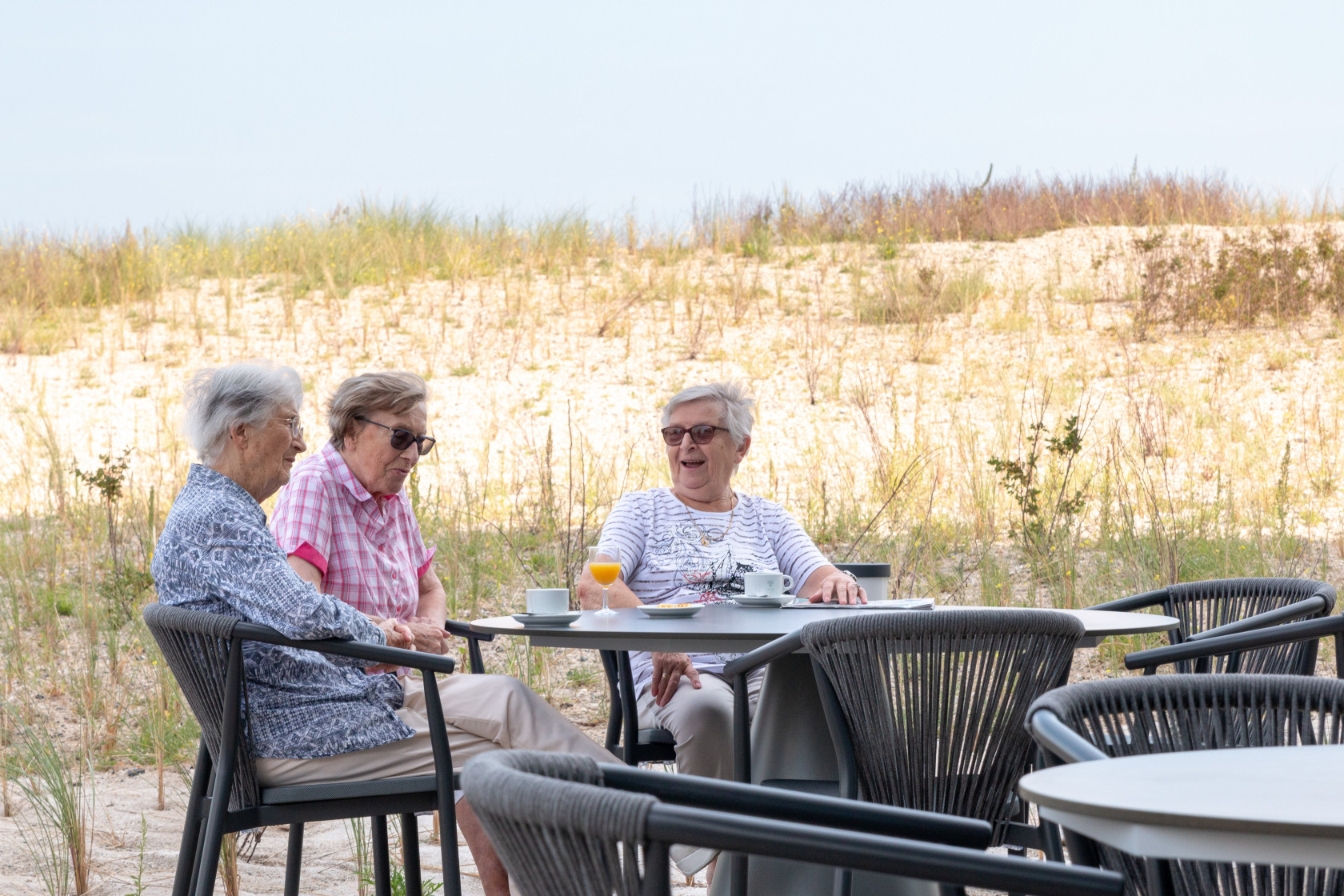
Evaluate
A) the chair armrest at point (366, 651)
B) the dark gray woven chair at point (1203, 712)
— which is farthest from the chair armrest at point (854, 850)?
the chair armrest at point (366, 651)

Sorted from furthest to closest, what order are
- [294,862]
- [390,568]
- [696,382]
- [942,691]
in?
[696,382] < [390,568] < [294,862] < [942,691]

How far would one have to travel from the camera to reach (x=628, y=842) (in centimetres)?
106

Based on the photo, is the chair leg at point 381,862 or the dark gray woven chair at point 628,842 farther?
the chair leg at point 381,862

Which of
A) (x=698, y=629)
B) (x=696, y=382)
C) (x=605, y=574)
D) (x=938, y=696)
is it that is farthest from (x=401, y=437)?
(x=696, y=382)

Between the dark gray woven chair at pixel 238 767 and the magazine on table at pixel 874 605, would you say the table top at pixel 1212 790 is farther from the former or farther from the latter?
the magazine on table at pixel 874 605

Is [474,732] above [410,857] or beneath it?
above

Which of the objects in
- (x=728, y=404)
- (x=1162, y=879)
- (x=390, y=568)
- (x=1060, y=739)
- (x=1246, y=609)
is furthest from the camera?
(x=728, y=404)

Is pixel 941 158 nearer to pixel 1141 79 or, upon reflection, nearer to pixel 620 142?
pixel 1141 79

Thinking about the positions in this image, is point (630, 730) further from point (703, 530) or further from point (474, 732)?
point (703, 530)

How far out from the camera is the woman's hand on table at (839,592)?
3.42 meters

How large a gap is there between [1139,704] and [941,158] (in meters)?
17.0

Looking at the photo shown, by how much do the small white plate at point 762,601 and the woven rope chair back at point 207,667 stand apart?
1.34 m

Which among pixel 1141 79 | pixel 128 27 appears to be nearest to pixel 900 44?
pixel 1141 79

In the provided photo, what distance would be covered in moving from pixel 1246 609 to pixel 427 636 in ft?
7.36
